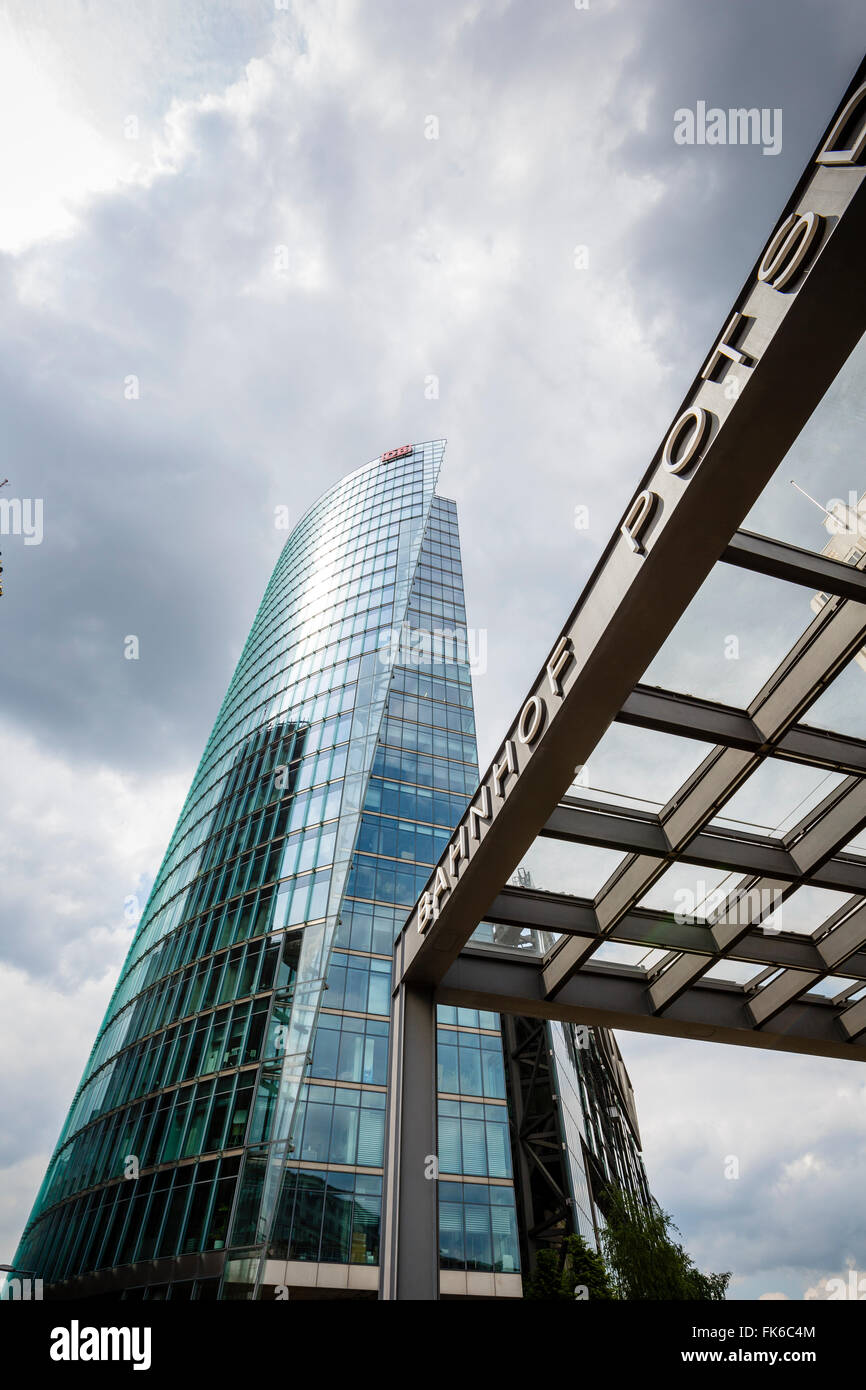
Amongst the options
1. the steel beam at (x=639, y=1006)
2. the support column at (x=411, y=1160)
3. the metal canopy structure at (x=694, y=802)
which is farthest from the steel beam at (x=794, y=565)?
the support column at (x=411, y=1160)

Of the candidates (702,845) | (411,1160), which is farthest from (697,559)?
Answer: (411,1160)

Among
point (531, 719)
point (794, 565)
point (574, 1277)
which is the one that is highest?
point (794, 565)

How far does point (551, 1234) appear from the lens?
114 ft

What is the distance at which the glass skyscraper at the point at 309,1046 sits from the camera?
30.9 meters

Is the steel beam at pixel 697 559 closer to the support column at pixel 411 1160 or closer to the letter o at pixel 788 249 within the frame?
the letter o at pixel 788 249

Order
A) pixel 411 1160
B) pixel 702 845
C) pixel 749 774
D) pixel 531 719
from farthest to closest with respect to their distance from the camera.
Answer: pixel 702 845, pixel 411 1160, pixel 749 774, pixel 531 719

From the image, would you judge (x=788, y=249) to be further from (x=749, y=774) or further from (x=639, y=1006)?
(x=639, y=1006)

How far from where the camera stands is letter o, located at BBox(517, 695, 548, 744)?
22.9 feet

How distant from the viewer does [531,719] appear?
724cm

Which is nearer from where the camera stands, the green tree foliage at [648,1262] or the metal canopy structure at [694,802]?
the metal canopy structure at [694,802]

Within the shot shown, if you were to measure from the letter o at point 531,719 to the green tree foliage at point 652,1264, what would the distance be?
16.3 metres

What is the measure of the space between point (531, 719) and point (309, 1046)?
3244cm
